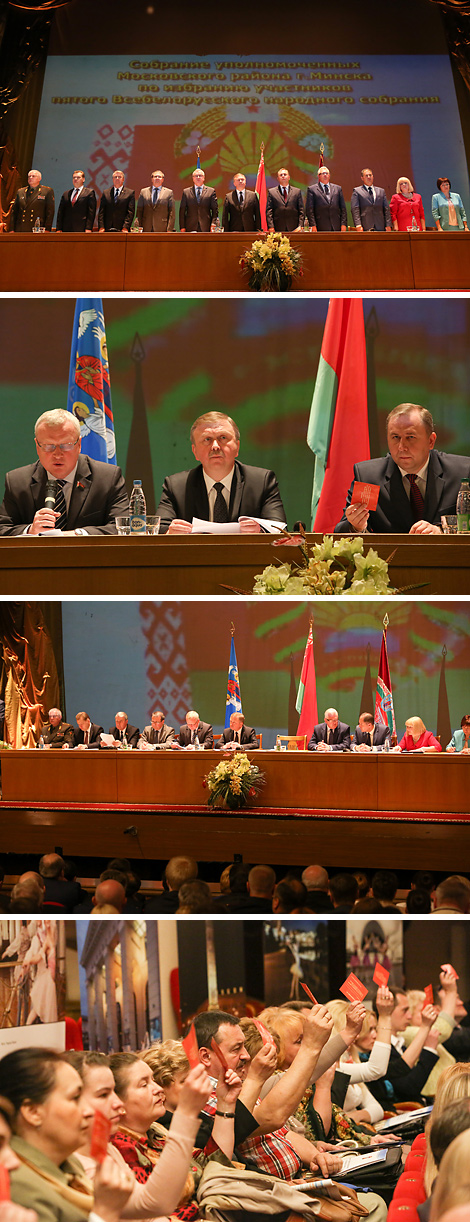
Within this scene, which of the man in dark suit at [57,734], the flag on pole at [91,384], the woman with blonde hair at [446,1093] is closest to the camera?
the woman with blonde hair at [446,1093]

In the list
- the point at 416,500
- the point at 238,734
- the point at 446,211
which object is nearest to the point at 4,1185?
the point at 416,500

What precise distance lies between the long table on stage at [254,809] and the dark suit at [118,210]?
14.6 feet

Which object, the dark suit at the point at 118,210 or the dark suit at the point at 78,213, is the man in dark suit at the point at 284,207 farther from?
the dark suit at the point at 78,213

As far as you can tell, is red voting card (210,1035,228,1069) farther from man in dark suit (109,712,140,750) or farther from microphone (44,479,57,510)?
man in dark suit (109,712,140,750)

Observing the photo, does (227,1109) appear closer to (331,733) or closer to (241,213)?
(331,733)

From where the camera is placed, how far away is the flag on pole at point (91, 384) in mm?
9070

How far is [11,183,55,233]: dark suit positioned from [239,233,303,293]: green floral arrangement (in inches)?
80.8

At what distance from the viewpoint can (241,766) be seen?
5.59m

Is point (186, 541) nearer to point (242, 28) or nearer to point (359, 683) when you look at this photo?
point (359, 683)

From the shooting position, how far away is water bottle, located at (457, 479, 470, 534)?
4.71 m

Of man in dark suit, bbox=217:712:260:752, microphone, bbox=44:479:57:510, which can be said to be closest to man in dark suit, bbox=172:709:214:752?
man in dark suit, bbox=217:712:260:752

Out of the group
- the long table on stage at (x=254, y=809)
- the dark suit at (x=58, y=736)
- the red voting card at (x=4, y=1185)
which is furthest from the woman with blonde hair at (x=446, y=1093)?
the dark suit at (x=58, y=736)

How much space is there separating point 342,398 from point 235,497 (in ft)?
15.2

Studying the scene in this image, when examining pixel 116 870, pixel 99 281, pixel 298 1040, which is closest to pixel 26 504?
pixel 116 870
